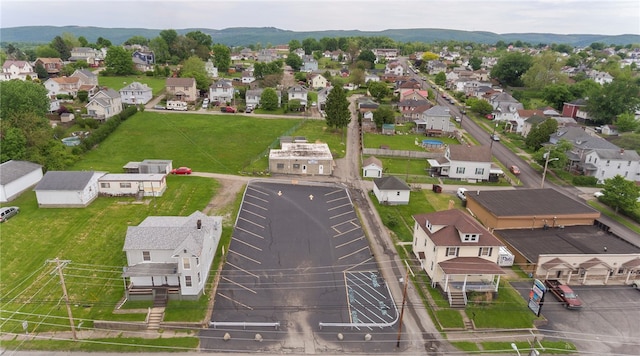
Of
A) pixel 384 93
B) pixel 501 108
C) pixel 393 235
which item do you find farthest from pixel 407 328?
pixel 384 93

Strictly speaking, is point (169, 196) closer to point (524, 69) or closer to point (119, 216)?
point (119, 216)

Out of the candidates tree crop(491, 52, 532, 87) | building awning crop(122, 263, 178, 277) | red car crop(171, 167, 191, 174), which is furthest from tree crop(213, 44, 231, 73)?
building awning crop(122, 263, 178, 277)

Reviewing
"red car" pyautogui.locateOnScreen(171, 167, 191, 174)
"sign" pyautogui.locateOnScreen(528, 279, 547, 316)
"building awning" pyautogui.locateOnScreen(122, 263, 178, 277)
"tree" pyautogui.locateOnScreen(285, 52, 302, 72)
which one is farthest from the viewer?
"tree" pyautogui.locateOnScreen(285, 52, 302, 72)

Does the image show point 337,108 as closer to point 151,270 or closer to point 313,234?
point 313,234

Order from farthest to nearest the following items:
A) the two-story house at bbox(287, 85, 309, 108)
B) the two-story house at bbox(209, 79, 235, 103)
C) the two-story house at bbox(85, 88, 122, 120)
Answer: the two-story house at bbox(209, 79, 235, 103) < the two-story house at bbox(287, 85, 309, 108) < the two-story house at bbox(85, 88, 122, 120)

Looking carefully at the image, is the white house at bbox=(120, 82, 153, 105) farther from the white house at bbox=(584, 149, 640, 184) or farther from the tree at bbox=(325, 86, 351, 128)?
the white house at bbox=(584, 149, 640, 184)

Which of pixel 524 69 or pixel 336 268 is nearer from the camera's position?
pixel 336 268

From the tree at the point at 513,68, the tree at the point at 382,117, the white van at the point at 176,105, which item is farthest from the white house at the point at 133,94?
the tree at the point at 513,68
